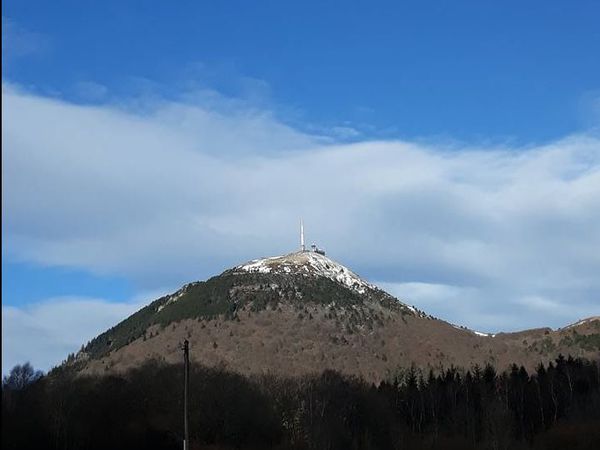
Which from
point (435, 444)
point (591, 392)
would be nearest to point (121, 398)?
point (435, 444)

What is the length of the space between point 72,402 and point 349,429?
39.4 metres

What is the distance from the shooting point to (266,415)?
105562 millimetres

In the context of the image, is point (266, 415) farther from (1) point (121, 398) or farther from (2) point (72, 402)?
(2) point (72, 402)

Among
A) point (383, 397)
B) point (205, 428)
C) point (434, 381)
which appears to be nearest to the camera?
point (205, 428)

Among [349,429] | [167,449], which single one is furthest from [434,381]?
[167,449]

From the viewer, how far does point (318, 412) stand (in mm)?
107625

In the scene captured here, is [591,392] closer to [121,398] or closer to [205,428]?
[205,428]

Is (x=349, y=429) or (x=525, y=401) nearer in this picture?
(x=349, y=429)

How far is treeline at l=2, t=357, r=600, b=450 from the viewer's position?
9088cm

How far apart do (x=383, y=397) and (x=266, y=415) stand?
20424 millimetres

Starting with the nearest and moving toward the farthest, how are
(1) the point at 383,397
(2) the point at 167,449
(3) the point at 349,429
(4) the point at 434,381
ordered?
(2) the point at 167,449, (3) the point at 349,429, (1) the point at 383,397, (4) the point at 434,381

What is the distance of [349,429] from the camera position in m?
107

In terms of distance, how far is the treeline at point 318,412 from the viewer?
90.9 meters

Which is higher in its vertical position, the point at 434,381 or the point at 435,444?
the point at 434,381
